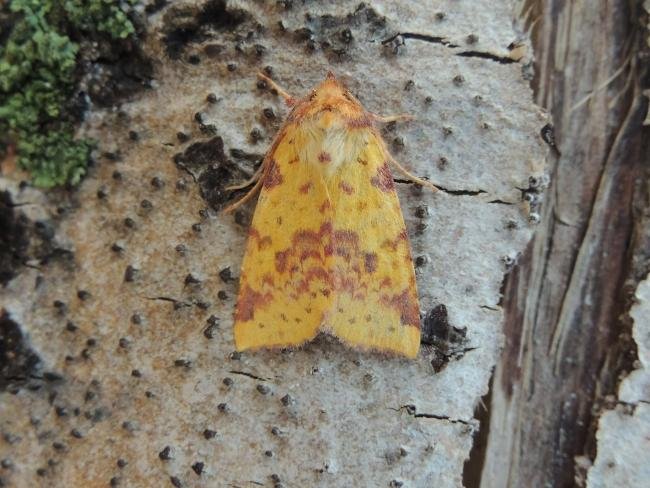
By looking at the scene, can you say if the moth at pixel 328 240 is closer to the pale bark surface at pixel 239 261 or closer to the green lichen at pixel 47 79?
the pale bark surface at pixel 239 261

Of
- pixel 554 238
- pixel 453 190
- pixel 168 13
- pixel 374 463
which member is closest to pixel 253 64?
pixel 168 13

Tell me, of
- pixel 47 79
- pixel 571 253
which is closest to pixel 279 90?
pixel 47 79

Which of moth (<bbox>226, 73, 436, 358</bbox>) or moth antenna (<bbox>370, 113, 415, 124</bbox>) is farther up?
moth antenna (<bbox>370, 113, 415, 124</bbox>)

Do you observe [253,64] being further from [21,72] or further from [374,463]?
[374,463]

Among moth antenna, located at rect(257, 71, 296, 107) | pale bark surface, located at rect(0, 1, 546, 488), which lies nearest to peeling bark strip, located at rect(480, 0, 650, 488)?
pale bark surface, located at rect(0, 1, 546, 488)

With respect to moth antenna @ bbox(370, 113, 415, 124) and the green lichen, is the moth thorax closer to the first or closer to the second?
moth antenna @ bbox(370, 113, 415, 124)

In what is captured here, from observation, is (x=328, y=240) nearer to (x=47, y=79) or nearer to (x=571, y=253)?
(x=571, y=253)

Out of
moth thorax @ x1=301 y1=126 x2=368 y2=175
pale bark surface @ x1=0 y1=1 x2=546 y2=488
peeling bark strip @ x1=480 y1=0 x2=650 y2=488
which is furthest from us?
moth thorax @ x1=301 y1=126 x2=368 y2=175

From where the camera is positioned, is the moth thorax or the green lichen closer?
the green lichen

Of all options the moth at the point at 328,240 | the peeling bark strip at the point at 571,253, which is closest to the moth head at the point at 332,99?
the moth at the point at 328,240
